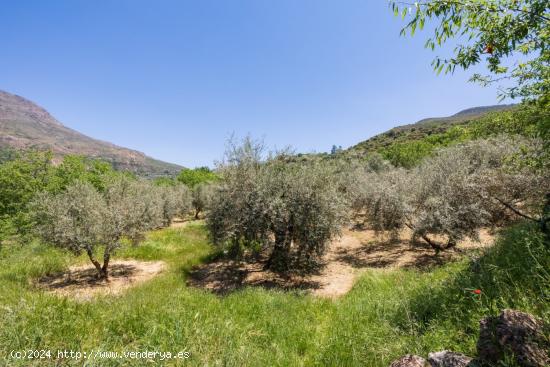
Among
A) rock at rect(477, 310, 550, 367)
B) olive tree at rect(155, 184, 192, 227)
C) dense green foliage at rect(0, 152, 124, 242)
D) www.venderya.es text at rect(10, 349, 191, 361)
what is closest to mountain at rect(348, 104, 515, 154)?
olive tree at rect(155, 184, 192, 227)

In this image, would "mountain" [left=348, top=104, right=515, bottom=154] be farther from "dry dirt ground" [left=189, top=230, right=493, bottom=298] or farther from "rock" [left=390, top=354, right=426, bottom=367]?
"rock" [left=390, top=354, right=426, bottom=367]

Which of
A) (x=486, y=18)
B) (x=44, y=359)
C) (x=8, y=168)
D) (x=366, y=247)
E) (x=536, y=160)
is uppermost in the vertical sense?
(x=8, y=168)

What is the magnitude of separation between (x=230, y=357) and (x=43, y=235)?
12.5m

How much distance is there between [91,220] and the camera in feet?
37.1

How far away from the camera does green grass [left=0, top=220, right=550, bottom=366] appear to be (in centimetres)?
374

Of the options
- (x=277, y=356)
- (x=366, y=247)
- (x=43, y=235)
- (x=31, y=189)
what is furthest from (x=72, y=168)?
(x=277, y=356)

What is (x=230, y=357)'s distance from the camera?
3.97 meters

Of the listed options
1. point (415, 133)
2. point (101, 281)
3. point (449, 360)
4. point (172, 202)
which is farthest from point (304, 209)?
Result: point (415, 133)

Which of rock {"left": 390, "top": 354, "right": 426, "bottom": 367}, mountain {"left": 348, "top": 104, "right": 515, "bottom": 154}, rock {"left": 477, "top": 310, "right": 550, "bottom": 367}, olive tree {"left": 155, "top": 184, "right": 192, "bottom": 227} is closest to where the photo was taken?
rock {"left": 477, "top": 310, "right": 550, "bottom": 367}

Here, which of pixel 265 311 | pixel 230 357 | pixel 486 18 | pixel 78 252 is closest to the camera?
pixel 486 18

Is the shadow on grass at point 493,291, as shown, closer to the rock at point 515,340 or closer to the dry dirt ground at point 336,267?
Result: the rock at point 515,340

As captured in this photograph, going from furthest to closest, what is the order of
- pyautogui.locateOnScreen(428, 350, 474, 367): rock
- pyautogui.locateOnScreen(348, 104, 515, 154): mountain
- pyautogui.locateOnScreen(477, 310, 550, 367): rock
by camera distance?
pyautogui.locateOnScreen(348, 104, 515, 154): mountain → pyautogui.locateOnScreen(428, 350, 474, 367): rock → pyautogui.locateOnScreen(477, 310, 550, 367): rock

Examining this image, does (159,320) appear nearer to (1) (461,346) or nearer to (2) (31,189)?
(1) (461,346)

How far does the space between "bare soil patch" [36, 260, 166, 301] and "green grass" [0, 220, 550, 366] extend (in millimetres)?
5337
